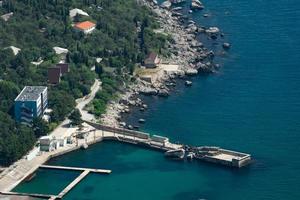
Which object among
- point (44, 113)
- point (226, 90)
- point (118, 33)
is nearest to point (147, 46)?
point (118, 33)

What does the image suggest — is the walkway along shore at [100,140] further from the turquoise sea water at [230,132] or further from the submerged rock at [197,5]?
the submerged rock at [197,5]

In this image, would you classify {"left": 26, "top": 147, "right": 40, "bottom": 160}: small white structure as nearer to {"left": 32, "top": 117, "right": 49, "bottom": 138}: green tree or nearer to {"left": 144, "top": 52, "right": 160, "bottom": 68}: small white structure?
{"left": 32, "top": 117, "right": 49, "bottom": 138}: green tree

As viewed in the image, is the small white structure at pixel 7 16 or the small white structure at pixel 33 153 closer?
the small white structure at pixel 33 153

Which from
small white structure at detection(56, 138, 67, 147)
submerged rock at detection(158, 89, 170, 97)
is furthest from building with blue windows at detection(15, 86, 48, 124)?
submerged rock at detection(158, 89, 170, 97)

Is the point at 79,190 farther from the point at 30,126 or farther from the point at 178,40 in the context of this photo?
the point at 178,40

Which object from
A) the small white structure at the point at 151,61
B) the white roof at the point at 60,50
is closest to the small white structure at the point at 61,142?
the white roof at the point at 60,50

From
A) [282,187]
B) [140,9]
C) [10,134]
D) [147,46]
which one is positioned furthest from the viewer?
[140,9]

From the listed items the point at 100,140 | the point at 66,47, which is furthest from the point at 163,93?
the point at 66,47

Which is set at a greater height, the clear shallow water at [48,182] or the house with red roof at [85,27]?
the house with red roof at [85,27]
